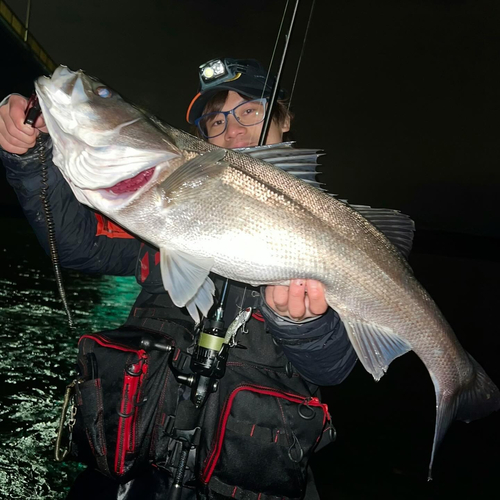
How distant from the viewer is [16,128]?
2031 mm

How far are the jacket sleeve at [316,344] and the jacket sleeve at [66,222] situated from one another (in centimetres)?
111

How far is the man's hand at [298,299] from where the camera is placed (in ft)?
7.10

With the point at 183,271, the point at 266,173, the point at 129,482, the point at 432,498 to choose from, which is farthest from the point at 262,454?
the point at 432,498

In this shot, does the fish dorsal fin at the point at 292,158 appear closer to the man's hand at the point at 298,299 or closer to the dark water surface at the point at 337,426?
the man's hand at the point at 298,299

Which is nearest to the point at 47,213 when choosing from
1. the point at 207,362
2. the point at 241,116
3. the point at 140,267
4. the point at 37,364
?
the point at 140,267

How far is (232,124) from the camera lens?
3217 mm

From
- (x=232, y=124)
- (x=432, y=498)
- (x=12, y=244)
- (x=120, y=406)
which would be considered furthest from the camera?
(x=12, y=244)

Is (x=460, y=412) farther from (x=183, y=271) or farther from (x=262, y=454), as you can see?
(x=183, y=271)

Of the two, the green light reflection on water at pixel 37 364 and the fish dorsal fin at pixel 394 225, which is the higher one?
the fish dorsal fin at pixel 394 225

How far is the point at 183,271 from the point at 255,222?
1.45 ft

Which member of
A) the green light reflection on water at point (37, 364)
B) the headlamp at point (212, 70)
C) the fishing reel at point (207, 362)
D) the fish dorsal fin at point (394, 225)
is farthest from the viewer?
the green light reflection on water at point (37, 364)

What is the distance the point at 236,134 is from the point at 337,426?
4686 millimetres

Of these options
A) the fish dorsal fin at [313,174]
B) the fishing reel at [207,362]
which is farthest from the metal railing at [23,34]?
the fishing reel at [207,362]

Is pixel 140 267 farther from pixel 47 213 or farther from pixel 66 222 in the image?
A: pixel 47 213
